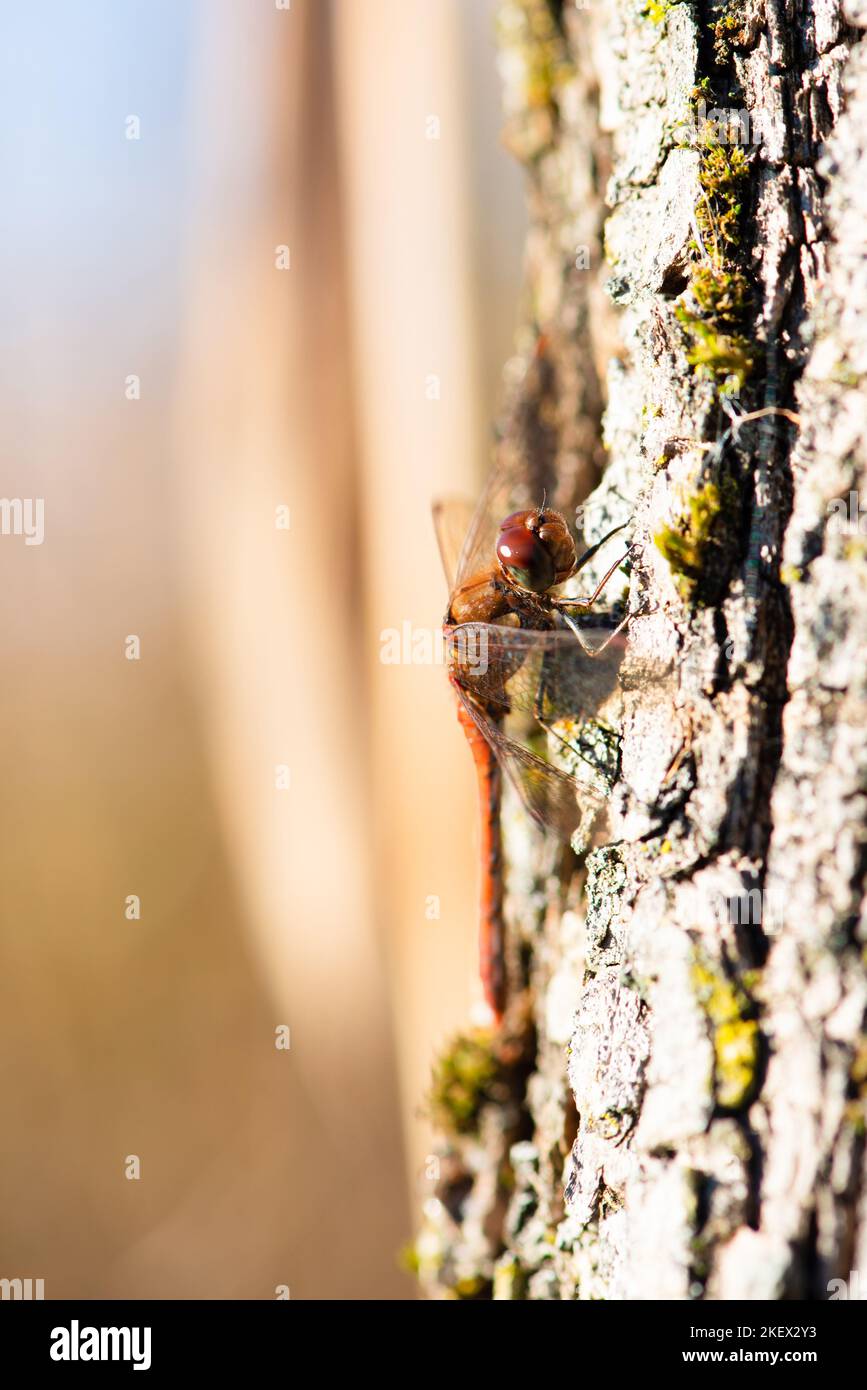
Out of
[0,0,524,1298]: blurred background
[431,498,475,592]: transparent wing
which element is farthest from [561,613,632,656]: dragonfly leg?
[0,0,524,1298]: blurred background

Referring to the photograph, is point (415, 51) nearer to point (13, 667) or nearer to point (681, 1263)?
point (13, 667)

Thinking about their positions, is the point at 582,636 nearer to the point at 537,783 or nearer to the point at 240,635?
the point at 537,783

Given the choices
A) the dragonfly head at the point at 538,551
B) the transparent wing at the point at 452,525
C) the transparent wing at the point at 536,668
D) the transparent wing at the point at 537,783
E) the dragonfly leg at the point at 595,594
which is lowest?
the transparent wing at the point at 537,783

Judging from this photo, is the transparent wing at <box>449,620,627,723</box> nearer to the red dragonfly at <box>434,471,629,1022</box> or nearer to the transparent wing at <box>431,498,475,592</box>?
the red dragonfly at <box>434,471,629,1022</box>

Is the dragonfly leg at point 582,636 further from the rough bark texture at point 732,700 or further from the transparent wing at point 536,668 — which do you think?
the rough bark texture at point 732,700

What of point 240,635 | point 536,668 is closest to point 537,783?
point 536,668

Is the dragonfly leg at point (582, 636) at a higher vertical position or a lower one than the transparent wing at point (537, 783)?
higher

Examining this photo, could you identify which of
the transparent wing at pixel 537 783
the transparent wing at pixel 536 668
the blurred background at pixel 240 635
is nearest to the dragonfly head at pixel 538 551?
the transparent wing at pixel 536 668
